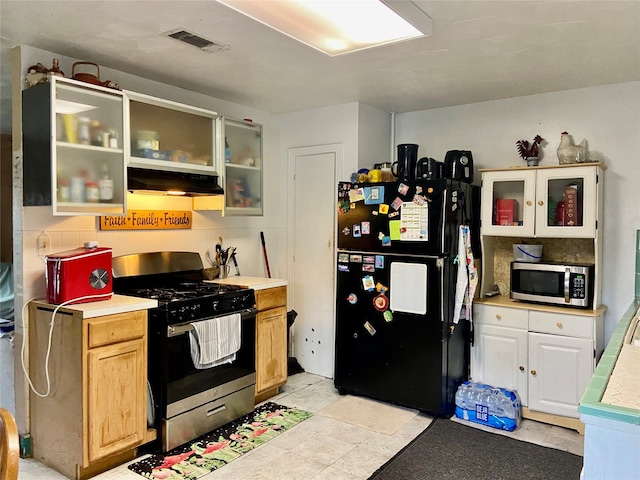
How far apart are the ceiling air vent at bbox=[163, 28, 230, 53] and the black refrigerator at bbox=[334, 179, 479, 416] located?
1508 millimetres

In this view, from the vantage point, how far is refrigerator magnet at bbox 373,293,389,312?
144 inches

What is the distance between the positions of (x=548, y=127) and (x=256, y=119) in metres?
2.44

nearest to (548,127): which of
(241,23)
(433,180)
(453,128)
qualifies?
(453,128)

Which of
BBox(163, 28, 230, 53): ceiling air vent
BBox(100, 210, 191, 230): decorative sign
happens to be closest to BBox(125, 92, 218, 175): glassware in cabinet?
Result: BBox(100, 210, 191, 230): decorative sign

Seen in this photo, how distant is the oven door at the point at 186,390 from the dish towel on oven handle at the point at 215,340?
0.05 meters

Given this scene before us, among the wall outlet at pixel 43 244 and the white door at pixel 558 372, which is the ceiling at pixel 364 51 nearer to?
the wall outlet at pixel 43 244

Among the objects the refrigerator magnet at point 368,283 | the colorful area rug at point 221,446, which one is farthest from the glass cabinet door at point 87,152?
the refrigerator magnet at point 368,283

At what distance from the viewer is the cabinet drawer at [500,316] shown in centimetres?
350

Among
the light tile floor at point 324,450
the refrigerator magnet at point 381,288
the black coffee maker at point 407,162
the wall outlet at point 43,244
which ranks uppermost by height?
the black coffee maker at point 407,162

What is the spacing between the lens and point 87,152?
113 inches

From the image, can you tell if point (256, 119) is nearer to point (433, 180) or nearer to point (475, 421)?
point (433, 180)

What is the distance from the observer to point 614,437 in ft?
4.49

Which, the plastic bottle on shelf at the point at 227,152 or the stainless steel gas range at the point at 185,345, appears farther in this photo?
the plastic bottle on shelf at the point at 227,152

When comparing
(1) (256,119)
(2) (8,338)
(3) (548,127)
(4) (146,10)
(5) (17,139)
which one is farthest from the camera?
(1) (256,119)
